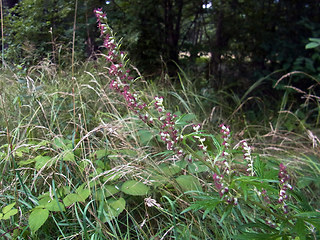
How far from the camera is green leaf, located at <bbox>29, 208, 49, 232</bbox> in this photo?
1.41 metres

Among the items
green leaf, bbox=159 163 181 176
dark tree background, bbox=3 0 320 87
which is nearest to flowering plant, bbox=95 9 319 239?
green leaf, bbox=159 163 181 176

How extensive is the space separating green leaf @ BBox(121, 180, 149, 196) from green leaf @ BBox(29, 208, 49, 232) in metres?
0.40

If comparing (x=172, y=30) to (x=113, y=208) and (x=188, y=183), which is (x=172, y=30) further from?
(x=113, y=208)

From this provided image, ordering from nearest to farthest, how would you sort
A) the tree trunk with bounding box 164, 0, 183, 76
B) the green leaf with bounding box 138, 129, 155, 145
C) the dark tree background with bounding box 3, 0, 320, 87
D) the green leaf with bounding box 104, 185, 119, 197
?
the green leaf with bounding box 104, 185, 119, 197, the green leaf with bounding box 138, 129, 155, 145, the dark tree background with bounding box 3, 0, 320, 87, the tree trunk with bounding box 164, 0, 183, 76

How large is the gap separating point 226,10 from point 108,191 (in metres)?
3.41

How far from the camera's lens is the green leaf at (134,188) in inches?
63.0

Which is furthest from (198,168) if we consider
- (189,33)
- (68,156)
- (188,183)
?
(189,33)

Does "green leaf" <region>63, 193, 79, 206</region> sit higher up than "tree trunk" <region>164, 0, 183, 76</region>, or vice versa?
"tree trunk" <region>164, 0, 183, 76</region>

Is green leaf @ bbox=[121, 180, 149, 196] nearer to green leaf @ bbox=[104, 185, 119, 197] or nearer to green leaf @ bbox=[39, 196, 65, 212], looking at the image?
green leaf @ bbox=[104, 185, 119, 197]

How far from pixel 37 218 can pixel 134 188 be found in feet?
1.63

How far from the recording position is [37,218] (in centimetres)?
145

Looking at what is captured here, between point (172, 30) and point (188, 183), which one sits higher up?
point (172, 30)

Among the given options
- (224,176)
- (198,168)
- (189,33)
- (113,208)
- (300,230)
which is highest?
(189,33)

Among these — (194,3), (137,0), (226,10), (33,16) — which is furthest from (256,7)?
(33,16)
